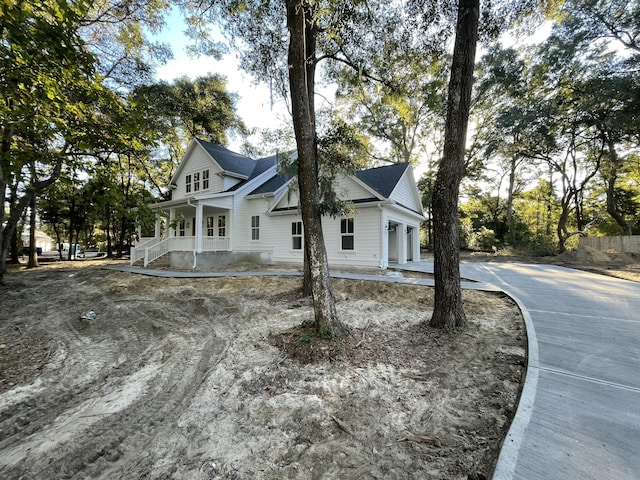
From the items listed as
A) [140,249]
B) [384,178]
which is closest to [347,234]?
[384,178]

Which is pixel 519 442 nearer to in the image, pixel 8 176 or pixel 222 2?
pixel 8 176

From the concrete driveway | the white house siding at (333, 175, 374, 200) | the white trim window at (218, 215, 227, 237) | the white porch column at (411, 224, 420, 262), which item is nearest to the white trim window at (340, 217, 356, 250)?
the white house siding at (333, 175, 374, 200)

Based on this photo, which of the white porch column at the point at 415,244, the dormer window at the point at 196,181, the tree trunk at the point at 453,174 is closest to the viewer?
the tree trunk at the point at 453,174

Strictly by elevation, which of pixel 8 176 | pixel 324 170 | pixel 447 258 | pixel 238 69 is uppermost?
pixel 238 69

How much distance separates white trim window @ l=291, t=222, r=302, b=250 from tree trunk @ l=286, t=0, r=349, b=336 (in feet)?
29.8

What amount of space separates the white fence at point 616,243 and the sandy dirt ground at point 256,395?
15903 millimetres

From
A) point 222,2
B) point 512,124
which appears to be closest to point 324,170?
point 222,2

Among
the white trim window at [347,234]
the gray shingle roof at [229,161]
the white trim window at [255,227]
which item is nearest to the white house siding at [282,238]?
the white trim window at [255,227]

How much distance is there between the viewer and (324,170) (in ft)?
19.2

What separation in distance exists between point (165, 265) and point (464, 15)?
15.1 meters

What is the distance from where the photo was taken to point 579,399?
96.5 inches

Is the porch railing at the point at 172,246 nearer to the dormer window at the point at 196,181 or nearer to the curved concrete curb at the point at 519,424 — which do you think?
the dormer window at the point at 196,181

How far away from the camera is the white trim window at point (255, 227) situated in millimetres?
15391

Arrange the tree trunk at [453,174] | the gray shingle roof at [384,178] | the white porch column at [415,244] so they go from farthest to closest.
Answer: the white porch column at [415,244], the gray shingle roof at [384,178], the tree trunk at [453,174]
